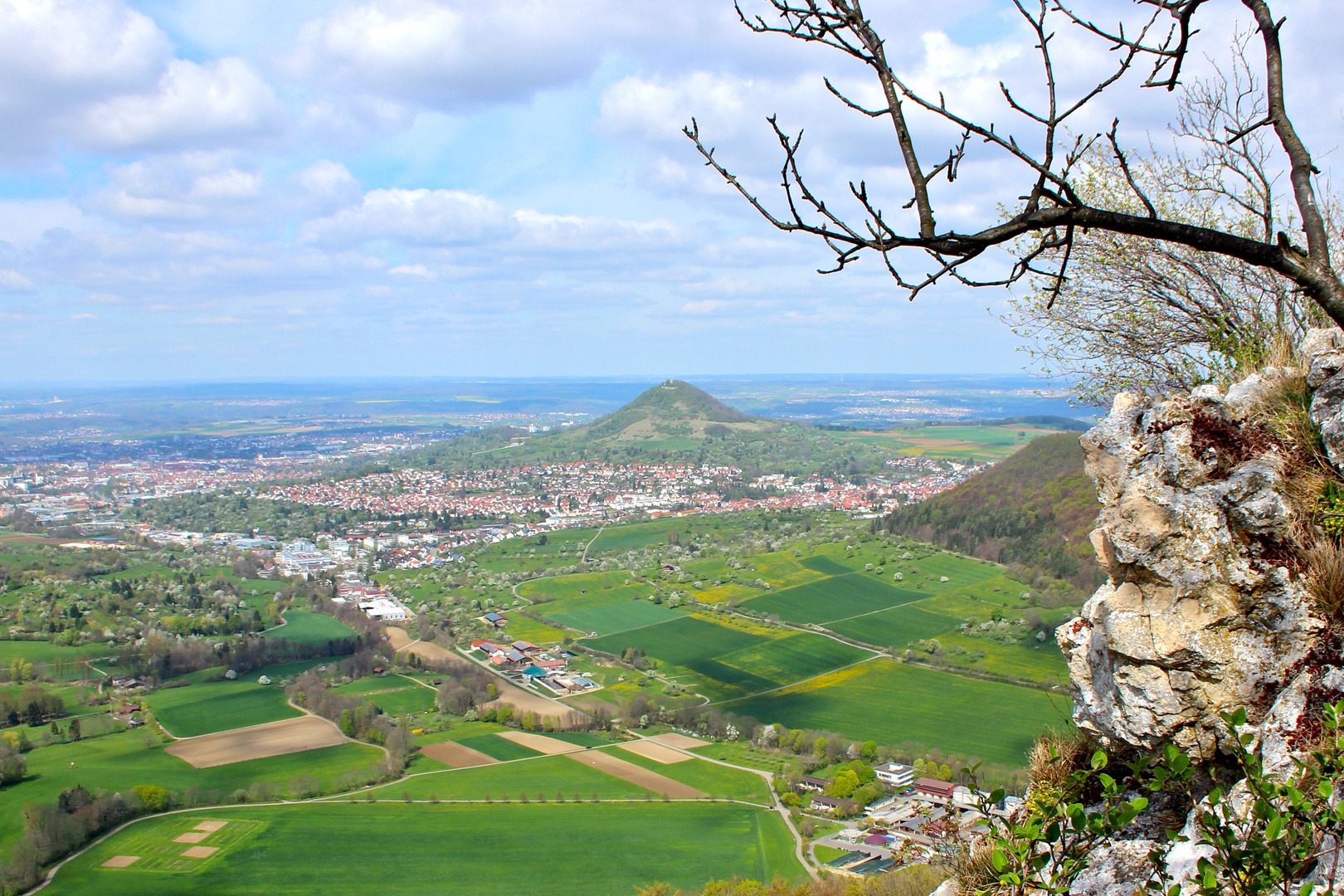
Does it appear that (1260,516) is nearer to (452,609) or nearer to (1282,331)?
(1282,331)

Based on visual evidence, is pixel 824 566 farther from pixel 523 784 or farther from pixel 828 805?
pixel 828 805

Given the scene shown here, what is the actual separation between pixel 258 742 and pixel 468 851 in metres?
16.0

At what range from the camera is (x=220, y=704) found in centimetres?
4259

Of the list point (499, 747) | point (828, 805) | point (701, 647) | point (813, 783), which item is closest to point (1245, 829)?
point (828, 805)

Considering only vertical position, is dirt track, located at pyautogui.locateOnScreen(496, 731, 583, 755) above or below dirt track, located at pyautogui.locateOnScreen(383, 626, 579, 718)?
below

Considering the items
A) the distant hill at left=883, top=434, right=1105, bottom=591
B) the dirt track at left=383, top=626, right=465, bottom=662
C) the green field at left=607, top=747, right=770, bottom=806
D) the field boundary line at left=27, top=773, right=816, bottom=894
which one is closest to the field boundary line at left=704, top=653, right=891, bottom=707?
the green field at left=607, top=747, right=770, bottom=806

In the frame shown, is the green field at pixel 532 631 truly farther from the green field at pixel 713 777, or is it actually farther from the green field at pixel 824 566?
the green field at pixel 824 566

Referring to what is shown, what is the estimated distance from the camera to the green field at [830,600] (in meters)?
52.1

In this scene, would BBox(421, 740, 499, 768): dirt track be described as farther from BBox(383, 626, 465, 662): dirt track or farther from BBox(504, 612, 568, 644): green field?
BBox(504, 612, 568, 644): green field

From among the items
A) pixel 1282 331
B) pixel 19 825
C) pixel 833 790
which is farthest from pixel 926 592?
pixel 1282 331

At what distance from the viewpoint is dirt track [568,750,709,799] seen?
3008 cm

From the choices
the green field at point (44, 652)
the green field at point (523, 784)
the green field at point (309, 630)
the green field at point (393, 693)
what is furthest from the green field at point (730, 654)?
the green field at point (44, 652)

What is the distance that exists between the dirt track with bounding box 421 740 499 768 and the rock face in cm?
3262

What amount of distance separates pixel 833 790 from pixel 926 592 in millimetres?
29151
